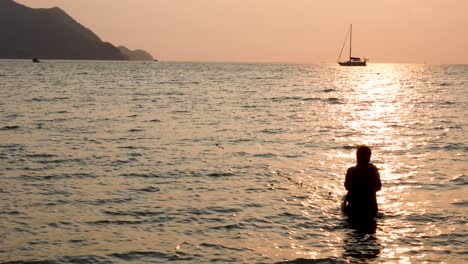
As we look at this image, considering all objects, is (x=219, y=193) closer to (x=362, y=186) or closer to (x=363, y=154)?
(x=362, y=186)

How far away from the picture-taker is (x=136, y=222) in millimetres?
13289

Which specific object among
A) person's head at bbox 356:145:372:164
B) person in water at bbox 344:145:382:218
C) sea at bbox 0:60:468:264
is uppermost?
person's head at bbox 356:145:372:164

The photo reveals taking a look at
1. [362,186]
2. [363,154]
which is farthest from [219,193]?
[363,154]

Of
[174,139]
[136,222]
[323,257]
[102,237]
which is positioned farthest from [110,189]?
[174,139]

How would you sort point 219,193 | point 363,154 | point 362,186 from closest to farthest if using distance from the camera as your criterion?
point 363,154 → point 362,186 → point 219,193

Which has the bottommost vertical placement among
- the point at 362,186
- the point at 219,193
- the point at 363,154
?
the point at 219,193

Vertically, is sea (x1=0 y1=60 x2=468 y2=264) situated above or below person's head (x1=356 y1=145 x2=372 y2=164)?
below

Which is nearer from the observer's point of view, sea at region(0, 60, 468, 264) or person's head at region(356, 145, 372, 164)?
→ sea at region(0, 60, 468, 264)

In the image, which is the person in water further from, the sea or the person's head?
the sea

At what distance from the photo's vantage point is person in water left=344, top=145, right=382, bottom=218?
13.4 m

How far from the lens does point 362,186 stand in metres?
13.5

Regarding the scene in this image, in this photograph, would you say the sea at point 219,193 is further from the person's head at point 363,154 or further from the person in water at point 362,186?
the person's head at point 363,154

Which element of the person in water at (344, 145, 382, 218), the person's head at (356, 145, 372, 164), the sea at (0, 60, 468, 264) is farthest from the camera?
the person in water at (344, 145, 382, 218)

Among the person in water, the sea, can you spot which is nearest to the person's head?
the person in water
